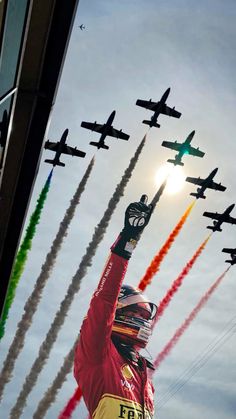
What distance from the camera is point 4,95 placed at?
786cm

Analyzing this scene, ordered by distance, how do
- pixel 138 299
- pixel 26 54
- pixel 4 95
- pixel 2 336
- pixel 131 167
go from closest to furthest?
pixel 4 95
pixel 26 54
pixel 138 299
pixel 2 336
pixel 131 167

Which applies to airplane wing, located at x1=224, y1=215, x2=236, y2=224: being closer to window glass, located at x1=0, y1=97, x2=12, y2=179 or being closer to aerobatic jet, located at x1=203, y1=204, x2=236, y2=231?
aerobatic jet, located at x1=203, y1=204, x2=236, y2=231

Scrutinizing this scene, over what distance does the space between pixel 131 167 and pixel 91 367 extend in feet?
110

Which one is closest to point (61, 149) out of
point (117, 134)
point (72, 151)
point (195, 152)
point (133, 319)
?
point (72, 151)

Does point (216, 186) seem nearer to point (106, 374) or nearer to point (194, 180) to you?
point (194, 180)

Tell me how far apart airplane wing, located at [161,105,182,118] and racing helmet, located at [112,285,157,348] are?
3198 cm

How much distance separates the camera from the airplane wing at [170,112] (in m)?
58.9

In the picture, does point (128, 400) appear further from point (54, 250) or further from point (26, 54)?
point (54, 250)

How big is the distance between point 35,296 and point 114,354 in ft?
96.7

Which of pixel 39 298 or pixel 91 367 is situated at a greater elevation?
pixel 91 367

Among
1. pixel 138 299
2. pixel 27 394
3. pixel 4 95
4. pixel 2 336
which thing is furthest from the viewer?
pixel 27 394

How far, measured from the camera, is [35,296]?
55.6 metres

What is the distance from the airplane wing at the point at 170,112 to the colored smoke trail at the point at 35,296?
11.5 meters

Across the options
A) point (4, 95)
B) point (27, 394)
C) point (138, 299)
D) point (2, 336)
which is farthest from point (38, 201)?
point (4, 95)
